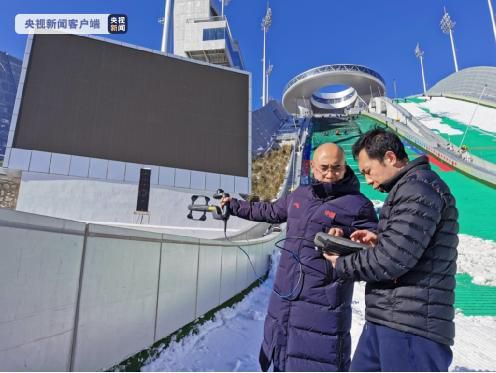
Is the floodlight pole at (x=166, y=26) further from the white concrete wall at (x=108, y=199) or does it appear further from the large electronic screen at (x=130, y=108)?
the white concrete wall at (x=108, y=199)

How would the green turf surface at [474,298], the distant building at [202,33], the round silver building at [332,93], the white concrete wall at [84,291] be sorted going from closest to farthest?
1. the white concrete wall at [84,291]
2. the green turf surface at [474,298]
3. the distant building at [202,33]
4. the round silver building at [332,93]

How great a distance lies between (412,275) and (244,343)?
320cm

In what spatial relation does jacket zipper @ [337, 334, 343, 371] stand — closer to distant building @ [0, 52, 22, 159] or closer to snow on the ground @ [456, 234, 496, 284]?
snow on the ground @ [456, 234, 496, 284]

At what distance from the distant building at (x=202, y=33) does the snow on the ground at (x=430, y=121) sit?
2344cm

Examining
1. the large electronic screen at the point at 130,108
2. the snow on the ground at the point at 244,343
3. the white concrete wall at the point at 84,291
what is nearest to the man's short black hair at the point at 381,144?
the white concrete wall at the point at 84,291

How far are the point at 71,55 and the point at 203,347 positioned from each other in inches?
692

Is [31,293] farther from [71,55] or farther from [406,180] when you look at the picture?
[71,55]

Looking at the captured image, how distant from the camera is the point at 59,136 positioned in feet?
50.5

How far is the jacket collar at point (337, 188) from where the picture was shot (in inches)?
88.6

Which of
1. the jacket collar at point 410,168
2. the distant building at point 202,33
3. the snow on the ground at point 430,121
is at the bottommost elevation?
the jacket collar at point 410,168

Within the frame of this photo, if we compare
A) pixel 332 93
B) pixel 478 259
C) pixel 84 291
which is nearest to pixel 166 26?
pixel 478 259

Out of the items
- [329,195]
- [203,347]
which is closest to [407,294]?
[329,195]

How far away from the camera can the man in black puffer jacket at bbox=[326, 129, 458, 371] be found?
1502 mm

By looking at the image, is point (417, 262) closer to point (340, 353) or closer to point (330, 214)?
point (330, 214)
